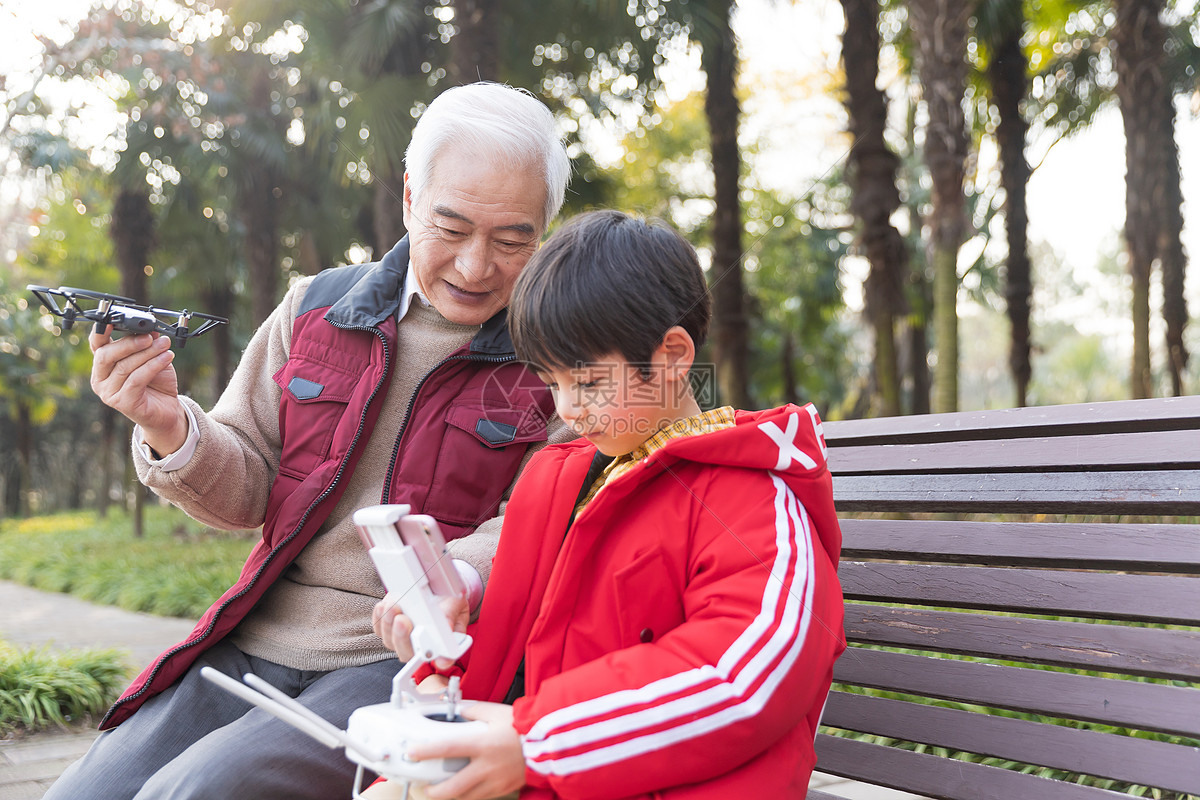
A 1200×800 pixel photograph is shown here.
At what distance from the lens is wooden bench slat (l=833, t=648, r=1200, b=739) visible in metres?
1.20

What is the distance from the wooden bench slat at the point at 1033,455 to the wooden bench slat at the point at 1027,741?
15.4 inches

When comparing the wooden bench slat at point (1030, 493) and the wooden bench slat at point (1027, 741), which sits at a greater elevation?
the wooden bench slat at point (1030, 493)

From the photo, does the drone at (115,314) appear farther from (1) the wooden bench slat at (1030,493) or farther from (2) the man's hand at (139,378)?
(1) the wooden bench slat at (1030,493)

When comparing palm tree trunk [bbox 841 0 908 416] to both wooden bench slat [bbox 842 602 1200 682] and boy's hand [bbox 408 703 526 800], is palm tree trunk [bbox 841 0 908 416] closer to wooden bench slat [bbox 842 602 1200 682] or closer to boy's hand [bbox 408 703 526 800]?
wooden bench slat [bbox 842 602 1200 682]

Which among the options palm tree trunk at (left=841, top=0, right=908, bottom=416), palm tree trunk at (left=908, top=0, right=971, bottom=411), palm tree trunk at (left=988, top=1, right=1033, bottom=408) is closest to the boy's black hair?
palm tree trunk at (left=908, top=0, right=971, bottom=411)

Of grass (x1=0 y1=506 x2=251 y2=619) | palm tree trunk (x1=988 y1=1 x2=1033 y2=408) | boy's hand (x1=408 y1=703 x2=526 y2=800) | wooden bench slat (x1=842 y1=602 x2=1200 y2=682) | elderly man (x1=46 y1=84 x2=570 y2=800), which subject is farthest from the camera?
palm tree trunk (x1=988 y1=1 x2=1033 y2=408)

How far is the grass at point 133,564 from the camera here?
6.71 m

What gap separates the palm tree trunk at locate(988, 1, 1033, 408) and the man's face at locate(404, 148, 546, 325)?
10183 millimetres

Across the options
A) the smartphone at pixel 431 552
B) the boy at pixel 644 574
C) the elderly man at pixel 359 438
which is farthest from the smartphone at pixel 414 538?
the elderly man at pixel 359 438

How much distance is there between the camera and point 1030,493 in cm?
140

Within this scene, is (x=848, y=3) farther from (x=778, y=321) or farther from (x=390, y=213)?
(x=778, y=321)

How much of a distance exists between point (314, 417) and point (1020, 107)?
11.0 meters

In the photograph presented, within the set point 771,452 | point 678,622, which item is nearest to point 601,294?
point 771,452

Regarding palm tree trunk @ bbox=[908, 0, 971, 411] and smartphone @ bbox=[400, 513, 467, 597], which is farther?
palm tree trunk @ bbox=[908, 0, 971, 411]
